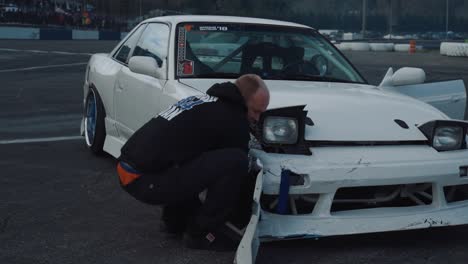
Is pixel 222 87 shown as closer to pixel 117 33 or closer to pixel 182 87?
pixel 182 87

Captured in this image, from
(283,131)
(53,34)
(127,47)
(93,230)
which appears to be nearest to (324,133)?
(283,131)

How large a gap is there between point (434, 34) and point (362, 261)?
228 feet

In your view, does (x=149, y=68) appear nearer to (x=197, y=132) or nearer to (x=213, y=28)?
(x=213, y=28)

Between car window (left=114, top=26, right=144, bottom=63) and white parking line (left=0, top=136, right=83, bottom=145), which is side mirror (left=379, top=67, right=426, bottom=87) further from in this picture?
white parking line (left=0, top=136, right=83, bottom=145)

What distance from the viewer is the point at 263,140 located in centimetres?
414

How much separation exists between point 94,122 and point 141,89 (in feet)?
4.80

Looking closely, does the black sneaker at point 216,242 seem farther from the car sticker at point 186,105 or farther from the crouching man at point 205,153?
the car sticker at point 186,105

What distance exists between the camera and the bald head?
394 centimetres

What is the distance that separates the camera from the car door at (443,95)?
569 cm

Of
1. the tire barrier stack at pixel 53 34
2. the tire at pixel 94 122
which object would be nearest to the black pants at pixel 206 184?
the tire at pixel 94 122

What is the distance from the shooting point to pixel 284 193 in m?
3.93

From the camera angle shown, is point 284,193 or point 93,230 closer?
point 284,193

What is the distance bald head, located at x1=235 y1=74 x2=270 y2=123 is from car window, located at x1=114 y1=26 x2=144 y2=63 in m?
2.80

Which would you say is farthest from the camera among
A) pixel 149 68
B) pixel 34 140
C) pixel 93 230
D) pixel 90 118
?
pixel 34 140
